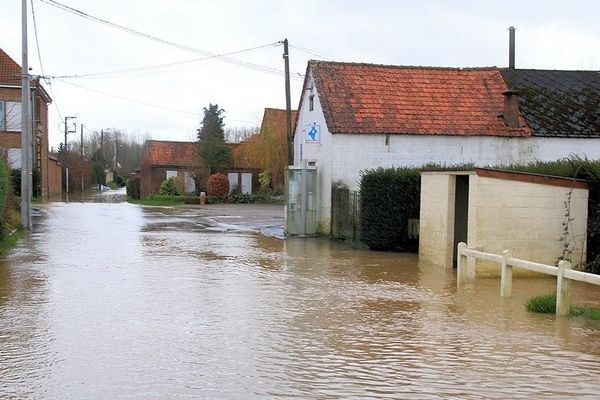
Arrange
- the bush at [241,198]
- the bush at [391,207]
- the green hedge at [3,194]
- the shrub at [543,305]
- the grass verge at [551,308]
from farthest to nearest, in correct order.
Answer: the bush at [241,198]
the bush at [391,207]
the green hedge at [3,194]
the shrub at [543,305]
the grass verge at [551,308]

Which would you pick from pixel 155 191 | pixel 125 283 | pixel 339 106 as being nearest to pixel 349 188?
pixel 339 106

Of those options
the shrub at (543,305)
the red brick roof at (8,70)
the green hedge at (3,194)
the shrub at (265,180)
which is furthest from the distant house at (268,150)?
the shrub at (543,305)

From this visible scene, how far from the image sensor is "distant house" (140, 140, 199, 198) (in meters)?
60.2

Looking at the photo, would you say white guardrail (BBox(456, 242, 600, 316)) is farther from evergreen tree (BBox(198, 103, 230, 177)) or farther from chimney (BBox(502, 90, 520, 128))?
evergreen tree (BBox(198, 103, 230, 177))

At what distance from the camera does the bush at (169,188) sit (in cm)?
5541

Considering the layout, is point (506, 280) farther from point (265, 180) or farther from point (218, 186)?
point (265, 180)

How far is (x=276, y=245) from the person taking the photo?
20.7 meters

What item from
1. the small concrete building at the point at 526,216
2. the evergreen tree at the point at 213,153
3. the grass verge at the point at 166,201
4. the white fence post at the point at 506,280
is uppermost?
the evergreen tree at the point at 213,153

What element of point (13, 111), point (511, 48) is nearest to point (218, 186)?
point (13, 111)

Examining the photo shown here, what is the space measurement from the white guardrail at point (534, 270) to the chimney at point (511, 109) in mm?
12071

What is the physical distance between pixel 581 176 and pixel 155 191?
48.1 meters

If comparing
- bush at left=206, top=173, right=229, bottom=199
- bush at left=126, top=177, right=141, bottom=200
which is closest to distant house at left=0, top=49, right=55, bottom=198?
bush at left=126, top=177, right=141, bottom=200

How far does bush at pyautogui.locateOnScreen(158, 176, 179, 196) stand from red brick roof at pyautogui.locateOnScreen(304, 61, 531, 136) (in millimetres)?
32347

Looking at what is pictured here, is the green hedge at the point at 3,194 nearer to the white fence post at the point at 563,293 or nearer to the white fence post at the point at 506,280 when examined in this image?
the white fence post at the point at 506,280
